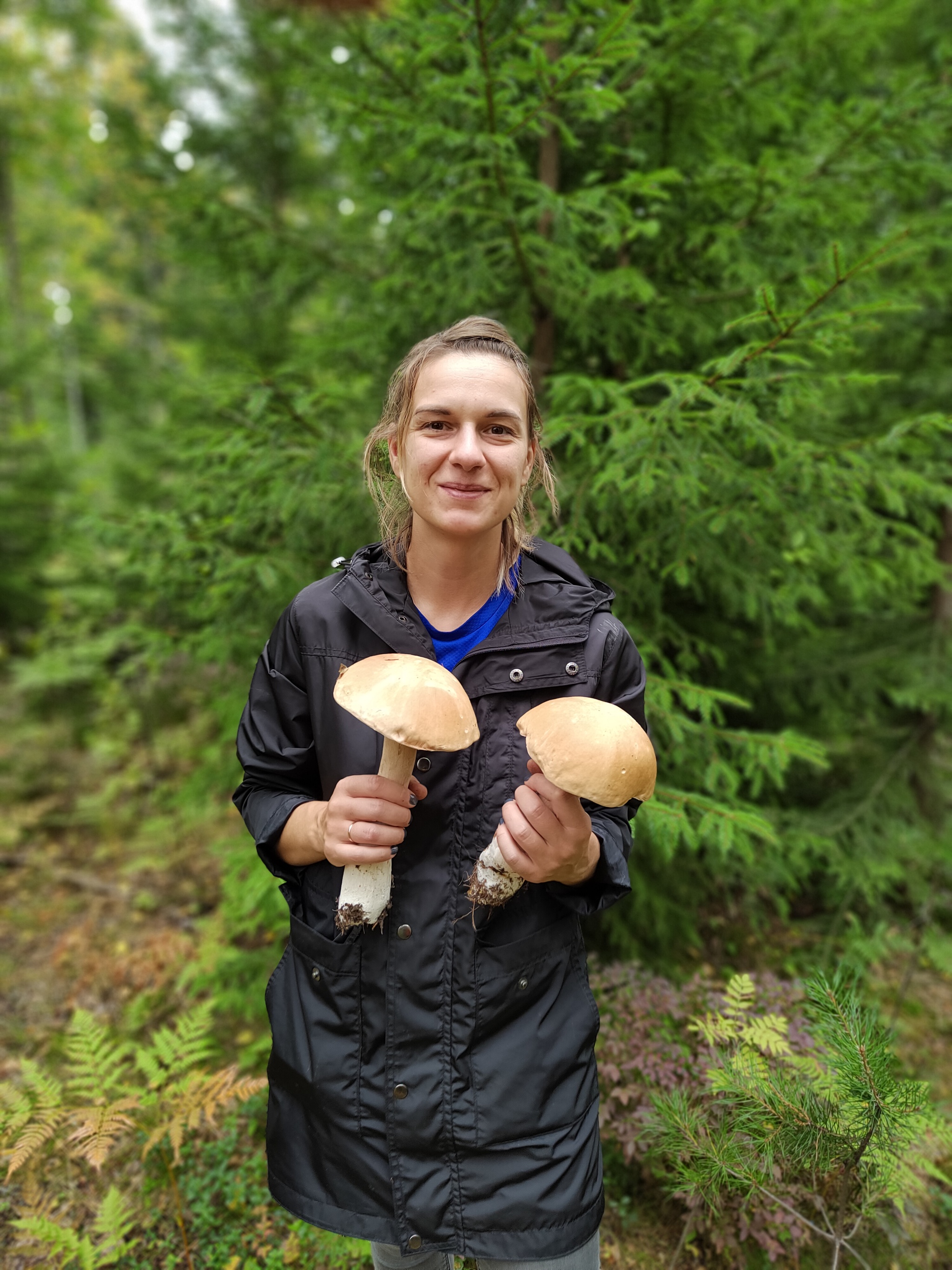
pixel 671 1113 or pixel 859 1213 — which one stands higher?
pixel 671 1113

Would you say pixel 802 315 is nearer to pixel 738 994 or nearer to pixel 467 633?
pixel 467 633

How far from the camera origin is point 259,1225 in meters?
2.83

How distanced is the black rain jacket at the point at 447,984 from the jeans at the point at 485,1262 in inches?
3.5

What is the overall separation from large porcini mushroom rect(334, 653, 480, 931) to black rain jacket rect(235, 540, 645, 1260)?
0.22 m

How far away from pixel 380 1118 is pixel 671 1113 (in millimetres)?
1103

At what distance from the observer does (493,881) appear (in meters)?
1.60

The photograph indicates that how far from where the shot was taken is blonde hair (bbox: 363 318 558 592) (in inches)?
69.2

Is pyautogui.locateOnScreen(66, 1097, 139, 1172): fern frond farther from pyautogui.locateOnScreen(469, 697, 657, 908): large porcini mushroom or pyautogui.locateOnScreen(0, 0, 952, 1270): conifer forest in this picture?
pyautogui.locateOnScreen(469, 697, 657, 908): large porcini mushroom

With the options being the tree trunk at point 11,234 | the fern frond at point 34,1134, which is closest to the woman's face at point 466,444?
the fern frond at point 34,1134

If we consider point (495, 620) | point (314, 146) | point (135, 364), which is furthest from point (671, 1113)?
point (135, 364)

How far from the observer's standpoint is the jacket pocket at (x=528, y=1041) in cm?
166

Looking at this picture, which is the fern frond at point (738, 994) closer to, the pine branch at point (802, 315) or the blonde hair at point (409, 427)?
the blonde hair at point (409, 427)

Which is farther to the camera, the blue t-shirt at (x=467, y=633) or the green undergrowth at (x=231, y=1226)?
the green undergrowth at (x=231, y=1226)

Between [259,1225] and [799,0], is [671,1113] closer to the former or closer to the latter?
[259,1225]
